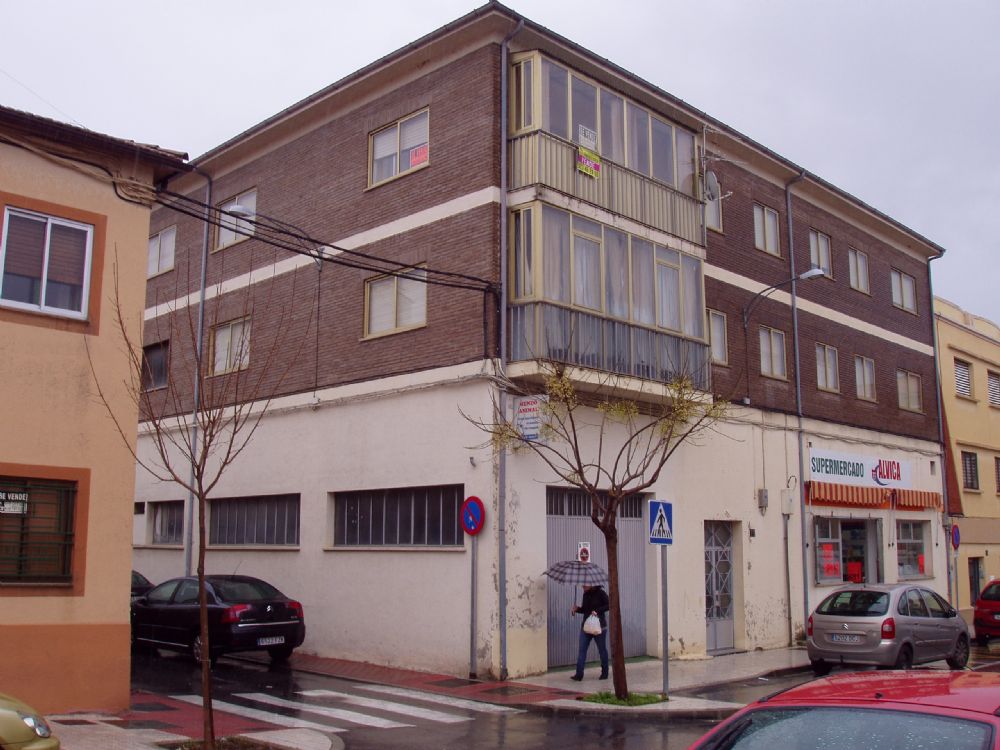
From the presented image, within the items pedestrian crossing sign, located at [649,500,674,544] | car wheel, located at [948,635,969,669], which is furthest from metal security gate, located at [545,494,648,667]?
car wheel, located at [948,635,969,669]

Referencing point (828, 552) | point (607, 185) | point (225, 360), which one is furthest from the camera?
point (828, 552)

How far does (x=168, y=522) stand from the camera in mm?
23328

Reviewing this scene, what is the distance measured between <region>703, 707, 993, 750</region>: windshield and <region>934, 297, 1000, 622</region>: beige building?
2723 cm

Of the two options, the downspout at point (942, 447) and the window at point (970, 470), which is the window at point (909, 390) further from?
the window at point (970, 470)

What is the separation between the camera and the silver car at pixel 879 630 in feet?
52.4

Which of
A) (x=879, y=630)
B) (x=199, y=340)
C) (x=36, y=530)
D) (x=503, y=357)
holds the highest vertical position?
(x=199, y=340)

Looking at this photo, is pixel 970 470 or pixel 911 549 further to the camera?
pixel 970 470

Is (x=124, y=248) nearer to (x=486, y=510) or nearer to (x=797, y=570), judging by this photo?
(x=486, y=510)

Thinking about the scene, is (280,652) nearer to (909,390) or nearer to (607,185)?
(607,185)

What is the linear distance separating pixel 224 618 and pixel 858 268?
1828cm

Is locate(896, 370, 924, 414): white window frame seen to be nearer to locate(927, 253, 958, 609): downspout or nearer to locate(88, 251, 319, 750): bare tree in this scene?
locate(927, 253, 958, 609): downspout

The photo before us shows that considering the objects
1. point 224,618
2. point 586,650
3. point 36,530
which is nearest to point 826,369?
point 586,650

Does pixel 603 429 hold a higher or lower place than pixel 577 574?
higher

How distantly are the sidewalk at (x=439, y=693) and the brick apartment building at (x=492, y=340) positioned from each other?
54 cm
